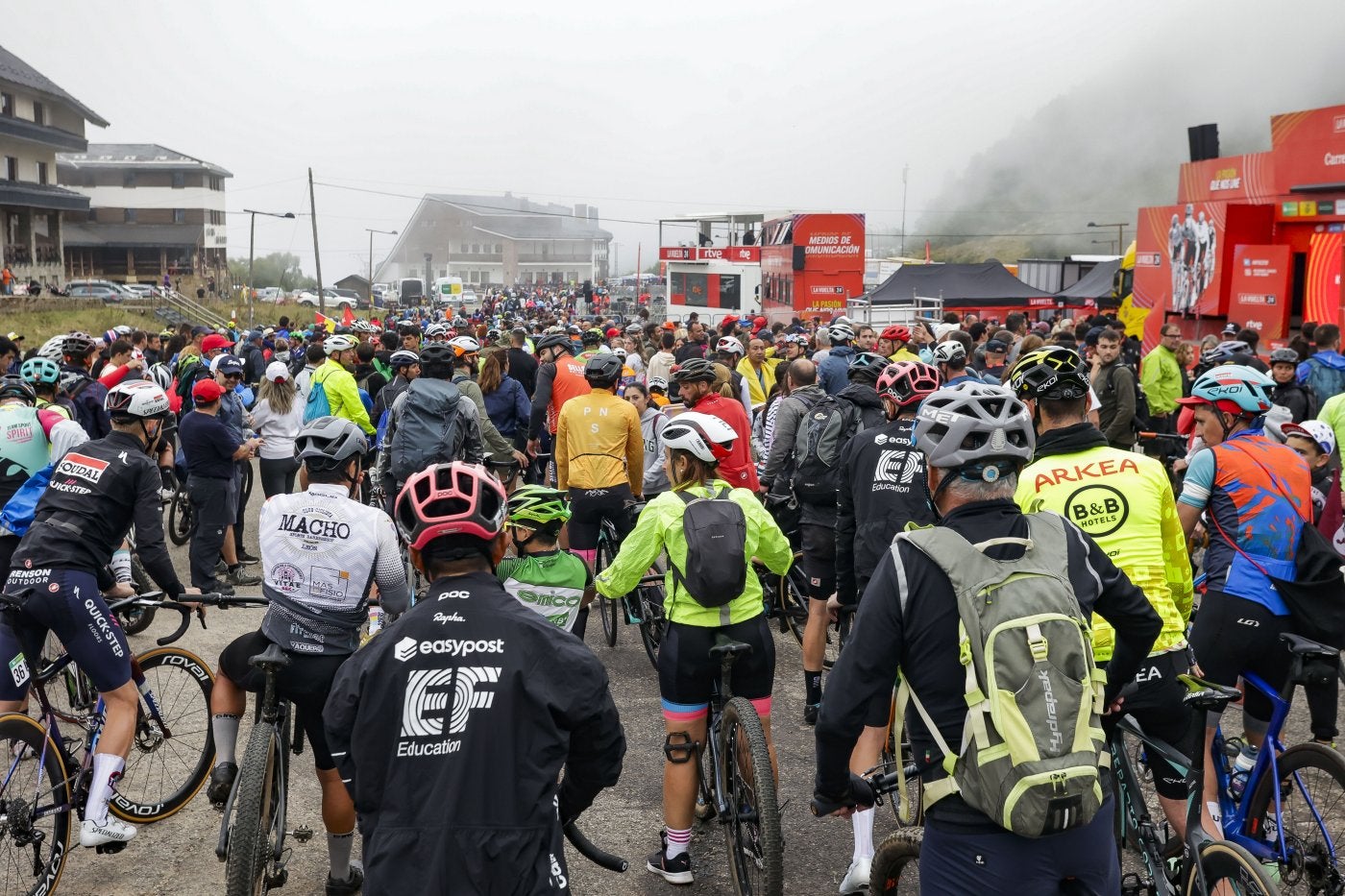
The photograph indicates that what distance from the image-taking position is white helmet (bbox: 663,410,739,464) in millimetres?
5324

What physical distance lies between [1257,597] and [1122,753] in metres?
1.14

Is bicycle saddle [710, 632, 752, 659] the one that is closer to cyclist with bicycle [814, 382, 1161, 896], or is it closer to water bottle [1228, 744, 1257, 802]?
cyclist with bicycle [814, 382, 1161, 896]

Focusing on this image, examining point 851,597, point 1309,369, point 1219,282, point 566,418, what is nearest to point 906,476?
point 851,597

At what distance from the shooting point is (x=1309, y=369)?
1091 centimetres

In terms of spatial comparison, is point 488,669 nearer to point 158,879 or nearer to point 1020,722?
point 1020,722

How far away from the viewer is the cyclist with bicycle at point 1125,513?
4.30 meters

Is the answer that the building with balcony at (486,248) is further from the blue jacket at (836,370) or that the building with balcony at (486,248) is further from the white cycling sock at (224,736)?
the white cycling sock at (224,736)

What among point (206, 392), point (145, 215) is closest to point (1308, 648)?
point (206, 392)

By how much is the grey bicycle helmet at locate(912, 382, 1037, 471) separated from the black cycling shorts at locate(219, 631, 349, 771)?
2679mm

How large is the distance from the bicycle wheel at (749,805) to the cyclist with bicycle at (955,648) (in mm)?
1382

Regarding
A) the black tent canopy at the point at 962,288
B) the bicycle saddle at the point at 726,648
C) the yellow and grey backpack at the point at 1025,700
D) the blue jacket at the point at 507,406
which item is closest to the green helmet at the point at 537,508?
the bicycle saddle at the point at 726,648

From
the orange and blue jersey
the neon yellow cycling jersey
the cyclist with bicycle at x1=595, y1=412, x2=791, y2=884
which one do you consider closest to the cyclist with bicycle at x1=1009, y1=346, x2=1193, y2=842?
the neon yellow cycling jersey

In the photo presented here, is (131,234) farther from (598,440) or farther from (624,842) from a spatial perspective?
(624,842)

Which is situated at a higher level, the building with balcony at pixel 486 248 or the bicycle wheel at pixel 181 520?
the building with balcony at pixel 486 248
